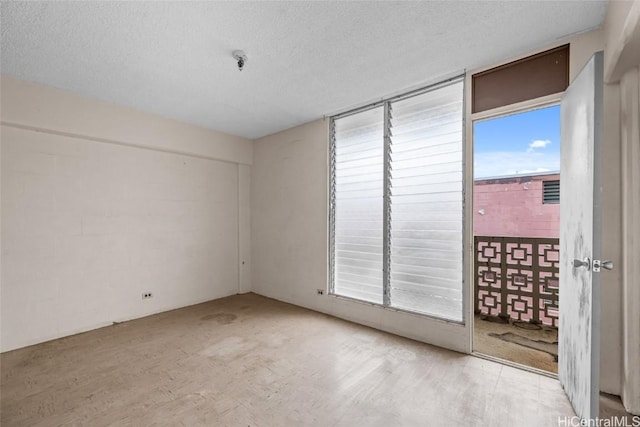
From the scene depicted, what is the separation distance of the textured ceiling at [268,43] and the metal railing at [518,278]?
245 cm

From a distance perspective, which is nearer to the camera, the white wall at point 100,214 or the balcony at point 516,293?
the white wall at point 100,214

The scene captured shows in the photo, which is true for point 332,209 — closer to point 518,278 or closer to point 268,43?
point 268,43

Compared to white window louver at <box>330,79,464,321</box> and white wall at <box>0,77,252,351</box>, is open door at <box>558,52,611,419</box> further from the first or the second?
white wall at <box>0,77,252,351</box>

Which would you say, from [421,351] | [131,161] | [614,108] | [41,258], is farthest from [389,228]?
[41,258]

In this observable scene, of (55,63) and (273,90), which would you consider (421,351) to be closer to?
(273,90)

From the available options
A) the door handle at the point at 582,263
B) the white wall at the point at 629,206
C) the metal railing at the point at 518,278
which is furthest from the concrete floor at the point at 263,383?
the metal railing at the point at 518,278

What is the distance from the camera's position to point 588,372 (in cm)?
162

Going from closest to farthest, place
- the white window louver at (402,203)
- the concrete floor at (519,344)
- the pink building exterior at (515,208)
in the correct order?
the concrete floor at (519,344)
the white window louver at (402,203)
the pink building exterior at (515,208)

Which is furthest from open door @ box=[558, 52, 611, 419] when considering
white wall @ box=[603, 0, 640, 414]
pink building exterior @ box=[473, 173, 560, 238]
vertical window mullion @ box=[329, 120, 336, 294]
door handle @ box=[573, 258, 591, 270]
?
vertical window mullion @ box=[329, 120, 336, 294]

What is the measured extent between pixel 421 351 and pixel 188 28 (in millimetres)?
3484

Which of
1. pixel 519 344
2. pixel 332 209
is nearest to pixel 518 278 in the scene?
pixel 519 344

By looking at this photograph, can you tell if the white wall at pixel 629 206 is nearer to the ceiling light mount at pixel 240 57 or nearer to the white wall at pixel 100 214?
the ceiling light mount at pixel 240 57

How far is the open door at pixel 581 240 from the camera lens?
1590mm

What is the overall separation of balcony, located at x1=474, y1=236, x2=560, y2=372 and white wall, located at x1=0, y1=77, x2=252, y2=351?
4.02 metres
